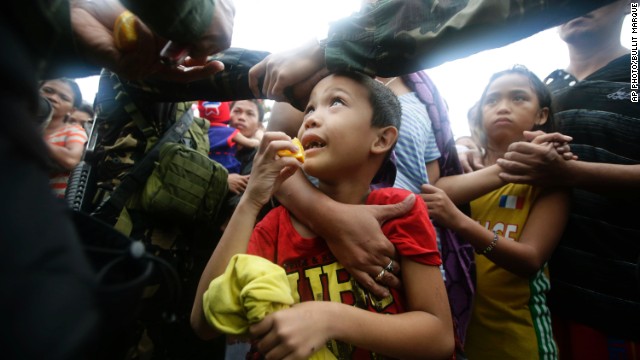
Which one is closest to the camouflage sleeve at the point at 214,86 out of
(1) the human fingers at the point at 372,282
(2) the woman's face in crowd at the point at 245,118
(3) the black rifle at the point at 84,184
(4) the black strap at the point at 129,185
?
(4) the black strap at the point at 129,185

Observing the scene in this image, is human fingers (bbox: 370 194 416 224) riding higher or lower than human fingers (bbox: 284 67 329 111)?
lower

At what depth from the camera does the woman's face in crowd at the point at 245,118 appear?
4.57 metres

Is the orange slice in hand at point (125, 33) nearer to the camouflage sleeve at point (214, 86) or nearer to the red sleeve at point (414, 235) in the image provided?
the camouflage sleeve at point (214, 86)

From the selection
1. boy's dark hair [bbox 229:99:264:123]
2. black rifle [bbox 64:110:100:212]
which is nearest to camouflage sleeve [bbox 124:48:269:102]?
black rifle [bbox 64:110:100:212]

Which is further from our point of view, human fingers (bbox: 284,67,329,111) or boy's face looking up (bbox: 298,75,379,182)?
human fingers (bbox: 284,67,329,111)

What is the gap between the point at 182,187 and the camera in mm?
2158

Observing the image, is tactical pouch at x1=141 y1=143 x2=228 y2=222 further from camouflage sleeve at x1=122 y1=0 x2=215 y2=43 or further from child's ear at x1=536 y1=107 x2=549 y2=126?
child's ear at x1=536 y1=107 x2=549 y2=126

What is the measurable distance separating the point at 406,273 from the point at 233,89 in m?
1.41

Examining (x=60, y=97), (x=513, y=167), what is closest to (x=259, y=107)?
(x=60, y=97)

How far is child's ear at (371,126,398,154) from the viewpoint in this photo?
4.86ft

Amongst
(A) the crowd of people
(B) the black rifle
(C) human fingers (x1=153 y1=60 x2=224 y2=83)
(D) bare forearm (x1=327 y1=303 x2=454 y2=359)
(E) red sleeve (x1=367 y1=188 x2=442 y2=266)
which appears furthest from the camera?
(B) the black rifle

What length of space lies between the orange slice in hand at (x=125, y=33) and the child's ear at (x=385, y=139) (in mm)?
930

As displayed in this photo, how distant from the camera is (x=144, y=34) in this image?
1.30m

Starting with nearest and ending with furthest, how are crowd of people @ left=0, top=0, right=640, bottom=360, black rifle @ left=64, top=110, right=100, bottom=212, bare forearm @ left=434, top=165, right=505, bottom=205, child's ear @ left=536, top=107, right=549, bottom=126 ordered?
crowd of people @ left=0, top=0, right=640, bottom=360
bare forearm @ left=434, top=165, right=505, bottom=205
black rifle @ left=64, top=110, right=100, bottom=212
child's ear @ left=536, top=107, right=549, bottom=126
